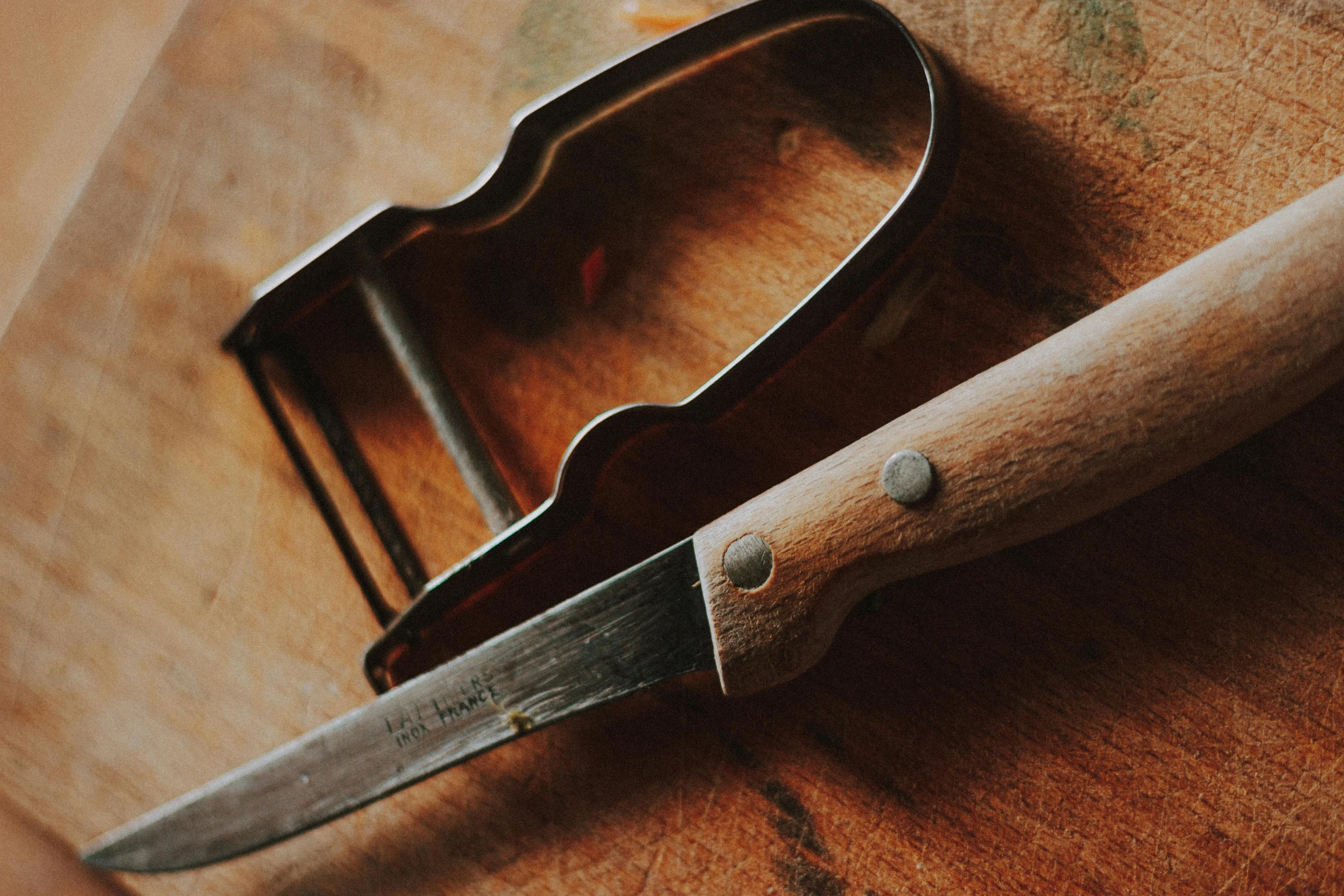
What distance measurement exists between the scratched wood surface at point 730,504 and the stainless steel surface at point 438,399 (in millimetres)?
94

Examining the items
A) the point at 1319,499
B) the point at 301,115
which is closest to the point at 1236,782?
the point at 1319,499

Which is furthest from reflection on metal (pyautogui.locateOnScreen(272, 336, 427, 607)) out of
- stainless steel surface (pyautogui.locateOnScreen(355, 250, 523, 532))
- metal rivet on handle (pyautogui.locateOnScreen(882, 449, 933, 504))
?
metal rivet on handle (pyautogui.locateOnScreen(882, 449, 933, 504))

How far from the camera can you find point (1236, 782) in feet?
2.11

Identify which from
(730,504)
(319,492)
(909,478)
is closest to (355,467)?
(319,492)

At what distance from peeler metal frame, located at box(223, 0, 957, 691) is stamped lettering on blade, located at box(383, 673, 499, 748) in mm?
74

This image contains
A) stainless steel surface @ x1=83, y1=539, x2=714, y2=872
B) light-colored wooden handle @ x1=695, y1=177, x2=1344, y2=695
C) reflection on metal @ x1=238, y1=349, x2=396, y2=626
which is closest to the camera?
light-colored wooden handle @ x1=695, y1=177, x2=1344, y2=695

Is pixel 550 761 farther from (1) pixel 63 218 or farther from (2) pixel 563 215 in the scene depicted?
A: (1) pixel 63 218

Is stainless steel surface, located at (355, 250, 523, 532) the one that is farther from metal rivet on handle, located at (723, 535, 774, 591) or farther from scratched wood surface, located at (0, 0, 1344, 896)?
metal rivet on handle, located at (723, 535, 774, 591)

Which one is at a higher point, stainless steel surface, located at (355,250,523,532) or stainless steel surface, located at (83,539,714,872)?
stainless steel surface, located at (355,250,523,532)

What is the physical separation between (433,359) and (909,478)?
17.7 inches

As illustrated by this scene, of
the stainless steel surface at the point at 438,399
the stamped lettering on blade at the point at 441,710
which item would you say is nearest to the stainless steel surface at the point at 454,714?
the stamped lettering on blade at the point at 441,710

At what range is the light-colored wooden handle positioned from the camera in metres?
0.53

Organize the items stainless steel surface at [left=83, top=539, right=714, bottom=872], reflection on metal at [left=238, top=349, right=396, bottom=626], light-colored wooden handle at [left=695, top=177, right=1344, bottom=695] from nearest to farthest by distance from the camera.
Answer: light-colored wooden handle at [left=695, top=177, right=1344, bottom=695]
stainless steel surface at [left=83, top=539, right=714, bottom=872]
reflection on metal at [left=238, top=349, right=396, bottom=626]

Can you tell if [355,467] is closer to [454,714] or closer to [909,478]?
[454,714]
